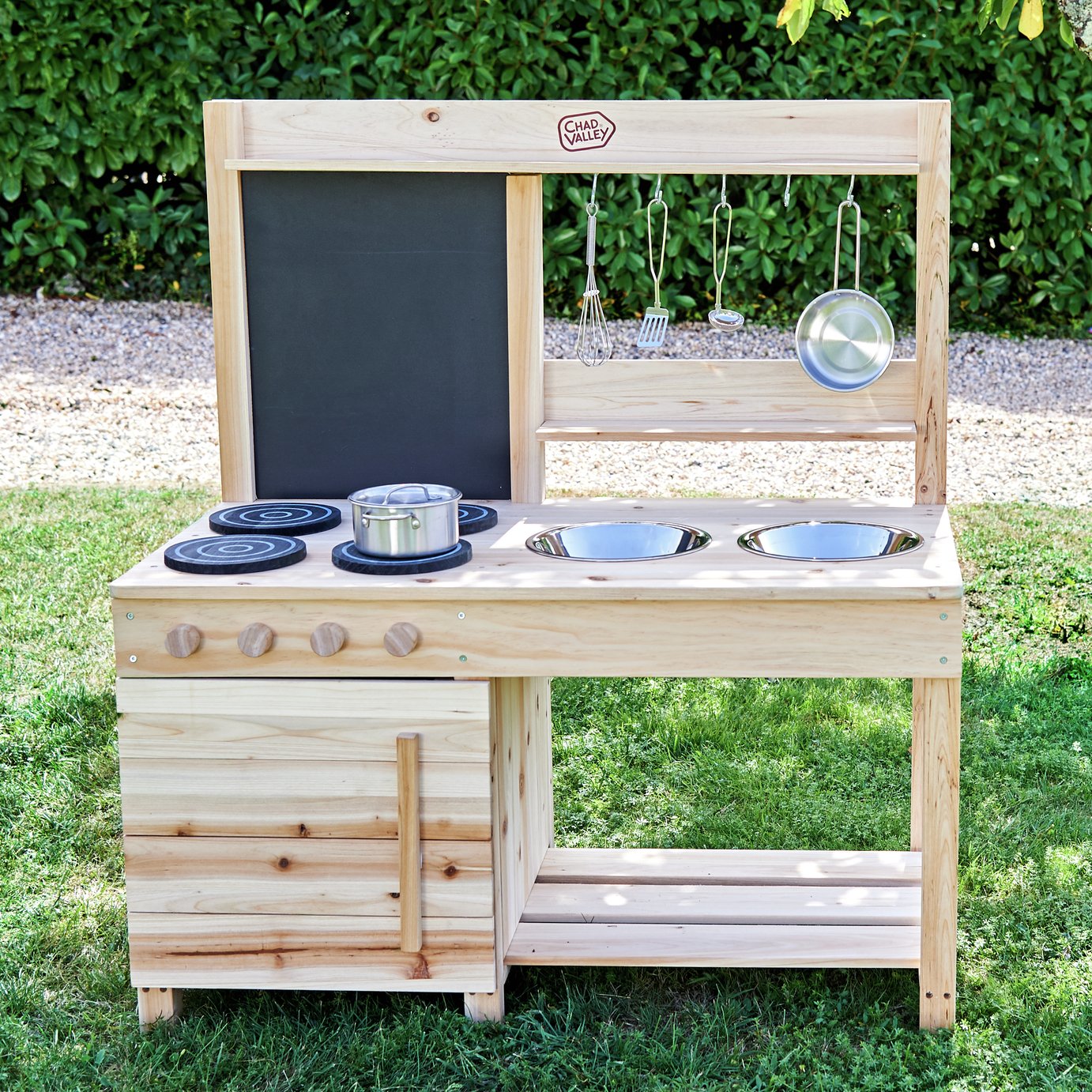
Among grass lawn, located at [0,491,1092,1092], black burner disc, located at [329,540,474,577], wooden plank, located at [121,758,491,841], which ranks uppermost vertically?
black burner disc, located at [329,540,474,577]

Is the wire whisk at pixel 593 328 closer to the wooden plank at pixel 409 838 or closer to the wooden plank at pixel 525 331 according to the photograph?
the wooden plank at pixel 525 331

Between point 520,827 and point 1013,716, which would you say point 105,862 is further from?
point 1013,716

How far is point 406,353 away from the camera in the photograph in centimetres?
301

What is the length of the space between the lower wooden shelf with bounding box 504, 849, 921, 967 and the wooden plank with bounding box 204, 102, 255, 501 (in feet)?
3.62

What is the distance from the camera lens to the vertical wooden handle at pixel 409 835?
94.8 inches

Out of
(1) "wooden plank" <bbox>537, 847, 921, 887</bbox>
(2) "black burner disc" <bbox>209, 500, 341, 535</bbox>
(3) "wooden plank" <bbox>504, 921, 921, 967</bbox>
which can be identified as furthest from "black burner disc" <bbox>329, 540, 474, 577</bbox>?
(1) "wooden plank" <bbox>537, 847, 921, 887</bbox>

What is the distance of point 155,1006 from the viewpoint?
2551 millimetres

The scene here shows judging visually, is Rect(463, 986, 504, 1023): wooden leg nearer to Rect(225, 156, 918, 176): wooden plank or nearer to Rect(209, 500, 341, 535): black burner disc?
Rect(209, 500, 341, 535): black burner disc

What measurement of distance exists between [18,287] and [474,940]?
6440 mm

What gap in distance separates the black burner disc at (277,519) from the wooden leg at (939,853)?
3.99ft

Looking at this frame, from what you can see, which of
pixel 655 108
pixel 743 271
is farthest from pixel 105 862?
pixel 743 271

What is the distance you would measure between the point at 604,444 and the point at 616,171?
3.72 m

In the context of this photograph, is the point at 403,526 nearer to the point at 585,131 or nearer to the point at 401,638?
the point at 401,638

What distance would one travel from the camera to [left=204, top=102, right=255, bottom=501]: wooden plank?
115 inches
